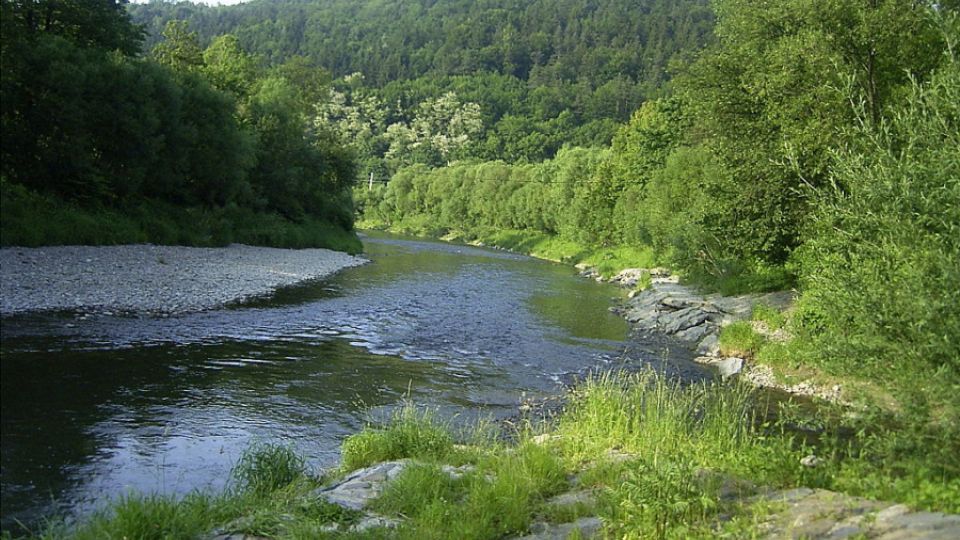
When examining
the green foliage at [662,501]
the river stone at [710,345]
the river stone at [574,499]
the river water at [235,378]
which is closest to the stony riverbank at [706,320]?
the river stone at [710,345]

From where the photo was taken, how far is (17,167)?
33031 mm

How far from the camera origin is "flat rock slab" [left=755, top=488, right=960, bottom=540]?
277 inches

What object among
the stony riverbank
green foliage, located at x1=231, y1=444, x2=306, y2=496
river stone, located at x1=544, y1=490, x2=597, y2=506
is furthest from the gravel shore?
river stone, located at x1=544, y1=490, x2=597, y2=506

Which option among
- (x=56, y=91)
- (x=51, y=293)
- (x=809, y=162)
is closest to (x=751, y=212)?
(x=809, y=162)

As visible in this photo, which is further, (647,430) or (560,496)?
(647,430)

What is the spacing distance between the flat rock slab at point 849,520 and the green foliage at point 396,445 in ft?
16.6

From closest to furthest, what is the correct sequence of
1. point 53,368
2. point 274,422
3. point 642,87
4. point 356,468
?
point 356,468, point 274,422, point 53,368, point 642,87

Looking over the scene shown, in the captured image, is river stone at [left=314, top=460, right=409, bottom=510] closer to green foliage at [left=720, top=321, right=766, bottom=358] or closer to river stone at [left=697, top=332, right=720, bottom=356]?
green foliage at [left=720, top=321, right=766, bottom=358]

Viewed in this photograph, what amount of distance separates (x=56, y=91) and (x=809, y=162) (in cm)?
3013

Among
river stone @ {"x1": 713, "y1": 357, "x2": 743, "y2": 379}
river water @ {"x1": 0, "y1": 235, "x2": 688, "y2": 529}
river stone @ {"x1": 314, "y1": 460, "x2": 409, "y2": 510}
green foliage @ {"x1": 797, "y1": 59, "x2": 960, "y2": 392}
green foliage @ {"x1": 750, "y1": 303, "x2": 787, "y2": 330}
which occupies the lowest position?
river water @ {"x1": 0, "y1": 235, "x2": 688, "y2": 529}

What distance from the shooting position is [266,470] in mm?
10633

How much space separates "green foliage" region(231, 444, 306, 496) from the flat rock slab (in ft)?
20.6

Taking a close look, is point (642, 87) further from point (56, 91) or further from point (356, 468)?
point (356, 468)

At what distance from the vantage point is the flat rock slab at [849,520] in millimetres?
7023
